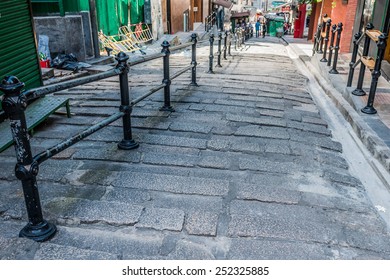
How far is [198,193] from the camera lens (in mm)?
2889

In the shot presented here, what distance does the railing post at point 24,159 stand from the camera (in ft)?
6.37

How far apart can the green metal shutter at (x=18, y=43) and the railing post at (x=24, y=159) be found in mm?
2741

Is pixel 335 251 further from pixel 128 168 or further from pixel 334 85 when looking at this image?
pixel 334 85

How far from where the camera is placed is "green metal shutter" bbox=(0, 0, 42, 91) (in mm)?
4492

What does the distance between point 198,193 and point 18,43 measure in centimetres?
348

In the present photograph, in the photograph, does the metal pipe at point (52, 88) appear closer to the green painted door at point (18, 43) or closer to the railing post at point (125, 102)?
the railing post at point (125, 102)

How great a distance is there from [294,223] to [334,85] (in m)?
5.37

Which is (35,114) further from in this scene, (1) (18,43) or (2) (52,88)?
(2) (52,88)

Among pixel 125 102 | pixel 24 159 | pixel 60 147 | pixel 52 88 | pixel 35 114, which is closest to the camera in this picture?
pixel 24 159

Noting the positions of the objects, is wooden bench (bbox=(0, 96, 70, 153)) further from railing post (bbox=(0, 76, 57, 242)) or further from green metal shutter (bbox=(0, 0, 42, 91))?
railing post (bbox=(0, 76, 57, 242))

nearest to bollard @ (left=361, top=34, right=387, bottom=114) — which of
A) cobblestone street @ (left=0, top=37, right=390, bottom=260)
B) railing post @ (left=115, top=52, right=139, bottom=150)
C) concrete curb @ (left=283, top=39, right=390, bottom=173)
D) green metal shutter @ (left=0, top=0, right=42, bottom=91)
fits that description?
concrete curb @ (left=283, top=39, right=390, bottom=173)

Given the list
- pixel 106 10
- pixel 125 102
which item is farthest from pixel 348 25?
pixel 125 102

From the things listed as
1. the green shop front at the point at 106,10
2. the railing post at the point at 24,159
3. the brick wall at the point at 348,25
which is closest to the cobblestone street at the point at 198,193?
the railing post at the point at 24,159
